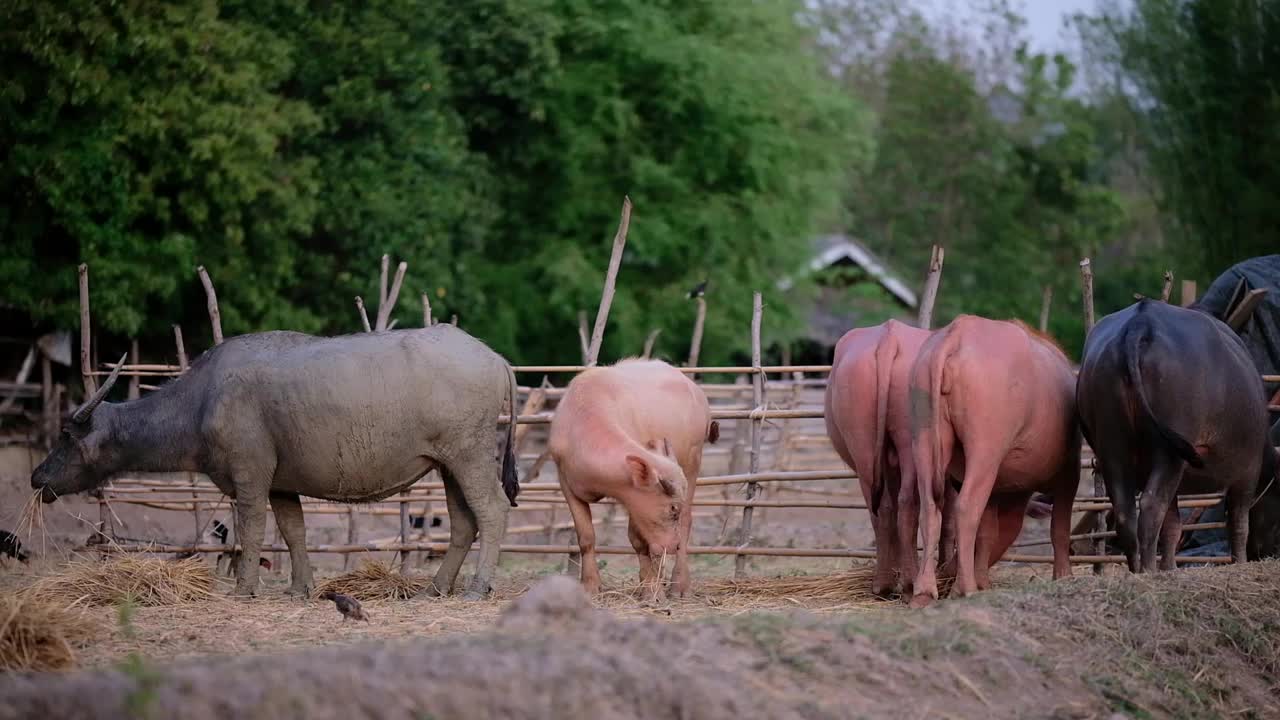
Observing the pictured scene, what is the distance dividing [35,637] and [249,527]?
269cm

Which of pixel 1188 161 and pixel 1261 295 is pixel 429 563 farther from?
pixel 1188 161

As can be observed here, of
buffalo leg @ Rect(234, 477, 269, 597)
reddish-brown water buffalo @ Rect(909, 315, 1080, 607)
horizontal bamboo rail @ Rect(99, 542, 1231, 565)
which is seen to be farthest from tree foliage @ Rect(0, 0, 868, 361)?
reddish-brown water buffalo @ Rect(909, 315, 1080, 607)

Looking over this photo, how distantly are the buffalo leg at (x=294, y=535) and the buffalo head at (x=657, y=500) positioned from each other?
7.25ft

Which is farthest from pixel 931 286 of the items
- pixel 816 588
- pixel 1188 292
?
pixel 1188 292

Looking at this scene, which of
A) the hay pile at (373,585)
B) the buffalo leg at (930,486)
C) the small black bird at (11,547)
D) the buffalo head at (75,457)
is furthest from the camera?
the small black bird at (11,547)

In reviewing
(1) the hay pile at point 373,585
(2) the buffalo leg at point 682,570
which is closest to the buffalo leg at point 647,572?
(2) the buffalo leg at point 682,570

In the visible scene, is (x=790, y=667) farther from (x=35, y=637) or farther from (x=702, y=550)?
(x=702, y=550)

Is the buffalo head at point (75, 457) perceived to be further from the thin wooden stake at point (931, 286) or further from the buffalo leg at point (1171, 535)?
the buffalo leg at point (1171, 535)

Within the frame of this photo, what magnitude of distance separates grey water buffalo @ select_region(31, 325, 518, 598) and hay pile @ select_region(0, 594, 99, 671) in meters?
2.32

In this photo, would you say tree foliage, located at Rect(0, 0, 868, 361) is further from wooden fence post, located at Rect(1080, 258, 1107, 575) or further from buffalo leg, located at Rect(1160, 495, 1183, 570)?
buffalo leg, located at Rect(1160, 495, 1183, 570)

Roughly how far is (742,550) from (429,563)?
4017 millimetres

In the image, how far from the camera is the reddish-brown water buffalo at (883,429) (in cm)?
809

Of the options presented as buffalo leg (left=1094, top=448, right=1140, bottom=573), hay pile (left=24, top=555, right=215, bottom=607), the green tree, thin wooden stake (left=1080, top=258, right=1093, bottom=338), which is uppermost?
the green tree

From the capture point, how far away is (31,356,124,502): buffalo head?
9180 mm
